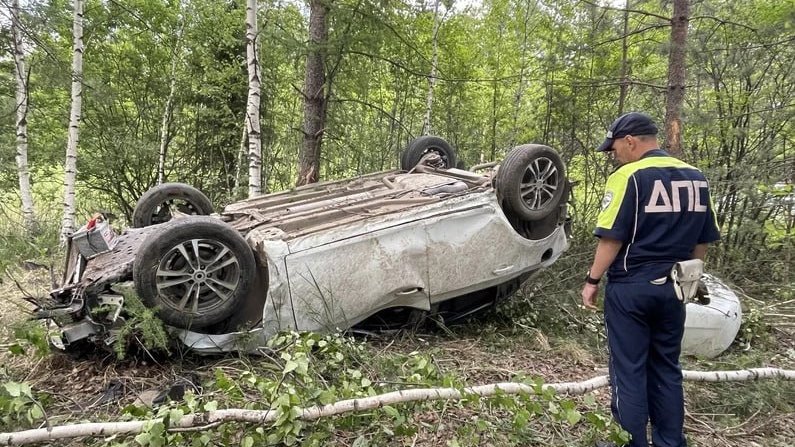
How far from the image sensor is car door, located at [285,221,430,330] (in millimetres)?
3238

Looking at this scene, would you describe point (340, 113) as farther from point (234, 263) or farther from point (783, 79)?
point (783, 79)

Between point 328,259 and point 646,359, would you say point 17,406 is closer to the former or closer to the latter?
point 328,259

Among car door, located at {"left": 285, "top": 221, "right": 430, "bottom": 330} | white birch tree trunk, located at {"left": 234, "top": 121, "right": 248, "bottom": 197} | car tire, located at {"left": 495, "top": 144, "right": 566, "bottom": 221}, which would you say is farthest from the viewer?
white birch tree trunk, located at {"left": 234, "top": 121, "right": 248, "bottom": 197}

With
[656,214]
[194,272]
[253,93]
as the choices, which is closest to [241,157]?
[253,93]

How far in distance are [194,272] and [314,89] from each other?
3956 millimetres

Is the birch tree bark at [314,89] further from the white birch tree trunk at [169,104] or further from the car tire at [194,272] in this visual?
the white birch tree trunk at [169,104]

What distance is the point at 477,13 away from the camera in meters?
11.1

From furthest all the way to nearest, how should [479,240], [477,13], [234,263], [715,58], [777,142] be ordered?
1. [477,13]
2. [715,58]
3. [777,142]
4. [479,240]
5. [234,263]

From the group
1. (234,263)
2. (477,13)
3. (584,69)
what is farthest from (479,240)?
(477,13)

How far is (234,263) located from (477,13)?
9.99 meters

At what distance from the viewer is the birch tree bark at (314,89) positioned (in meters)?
6.08

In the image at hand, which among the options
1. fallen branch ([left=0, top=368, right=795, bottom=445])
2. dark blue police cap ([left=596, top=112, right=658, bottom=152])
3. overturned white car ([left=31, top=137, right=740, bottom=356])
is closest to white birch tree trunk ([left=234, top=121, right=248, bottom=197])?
overturned white car ([left=31, top=137, right=740, bottom=356])

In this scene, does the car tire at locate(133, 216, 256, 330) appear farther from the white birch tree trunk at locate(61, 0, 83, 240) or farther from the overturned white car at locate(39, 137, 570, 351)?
the white birch tree trunk at locate(61, 0, 83, 240)

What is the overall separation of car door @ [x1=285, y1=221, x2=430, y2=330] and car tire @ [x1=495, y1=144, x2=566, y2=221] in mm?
886
